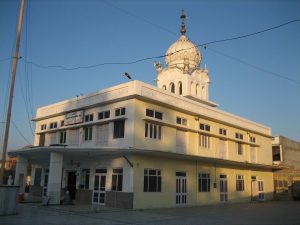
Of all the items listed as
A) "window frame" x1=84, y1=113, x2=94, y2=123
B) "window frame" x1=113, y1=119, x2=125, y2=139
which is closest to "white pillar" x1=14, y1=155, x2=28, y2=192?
"window frame" x1=84, y1=113, x2=94, y2=123

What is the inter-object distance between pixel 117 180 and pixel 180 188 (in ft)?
17.2

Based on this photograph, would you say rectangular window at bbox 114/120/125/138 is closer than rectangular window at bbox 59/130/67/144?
Yes

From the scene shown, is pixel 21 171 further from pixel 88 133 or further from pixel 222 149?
pixel 222 149

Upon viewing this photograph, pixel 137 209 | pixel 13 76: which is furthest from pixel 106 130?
pixel 13 76

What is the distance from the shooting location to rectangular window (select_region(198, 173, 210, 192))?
2631 cm

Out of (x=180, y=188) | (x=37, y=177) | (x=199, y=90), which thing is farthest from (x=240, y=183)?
(x=37, y=177)

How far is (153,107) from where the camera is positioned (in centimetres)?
2309

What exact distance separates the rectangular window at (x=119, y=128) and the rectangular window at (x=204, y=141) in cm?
791

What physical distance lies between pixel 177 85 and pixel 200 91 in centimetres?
318

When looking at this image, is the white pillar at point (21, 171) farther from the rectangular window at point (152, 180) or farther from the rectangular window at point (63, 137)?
the rectangular window at point (152, 180)

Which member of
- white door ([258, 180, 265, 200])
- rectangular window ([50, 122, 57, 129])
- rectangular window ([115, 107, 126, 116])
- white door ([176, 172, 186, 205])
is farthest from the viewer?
white door ([258, 180, 265, 200])

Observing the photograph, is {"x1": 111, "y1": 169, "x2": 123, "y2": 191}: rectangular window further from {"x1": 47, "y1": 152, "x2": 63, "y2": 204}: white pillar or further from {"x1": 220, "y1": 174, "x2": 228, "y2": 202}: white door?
{"x1": 220, "y1": 174, "x2": 228, "y2": 202}: white door

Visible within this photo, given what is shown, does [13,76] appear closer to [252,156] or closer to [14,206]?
[14,206]

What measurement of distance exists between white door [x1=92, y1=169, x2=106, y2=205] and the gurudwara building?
7 cm
